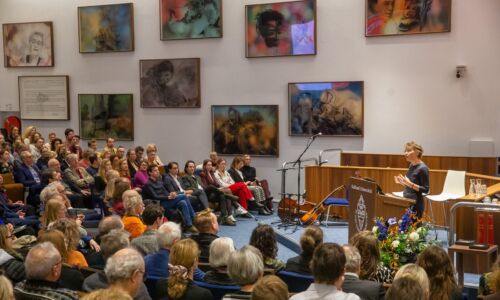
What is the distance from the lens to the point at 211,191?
41.0 feet

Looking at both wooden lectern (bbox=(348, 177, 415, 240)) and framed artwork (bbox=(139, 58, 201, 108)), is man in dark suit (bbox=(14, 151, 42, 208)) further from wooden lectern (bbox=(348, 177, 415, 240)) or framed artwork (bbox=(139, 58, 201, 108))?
wooden lectern (bbox=(348, 177, 415, 240))

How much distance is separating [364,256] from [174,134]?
37.1ft

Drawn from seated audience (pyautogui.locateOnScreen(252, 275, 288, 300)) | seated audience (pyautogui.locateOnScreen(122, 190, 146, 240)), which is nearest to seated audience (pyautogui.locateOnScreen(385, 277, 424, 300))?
seated audience (pyautogui.locateOnScreen(252, 275, 288, 300))

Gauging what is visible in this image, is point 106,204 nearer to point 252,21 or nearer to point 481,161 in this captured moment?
point 252,21

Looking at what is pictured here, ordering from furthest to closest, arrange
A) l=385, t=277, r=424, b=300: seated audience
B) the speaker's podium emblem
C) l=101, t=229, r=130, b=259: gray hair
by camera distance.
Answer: the speaker's podium emblem → l=101, t=229, r=130, b=259: gray hair → l=385, t=277, r=424, b=300: seated audience

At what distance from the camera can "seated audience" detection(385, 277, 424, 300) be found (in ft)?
11.4

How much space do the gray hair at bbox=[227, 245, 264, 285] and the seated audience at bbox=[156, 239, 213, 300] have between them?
0.83ft

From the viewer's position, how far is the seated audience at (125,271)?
4.02m

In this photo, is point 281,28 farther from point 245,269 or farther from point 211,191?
point 245,269

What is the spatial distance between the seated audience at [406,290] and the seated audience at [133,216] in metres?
4.33

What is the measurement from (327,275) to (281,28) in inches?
440

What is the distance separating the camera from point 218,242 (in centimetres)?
507

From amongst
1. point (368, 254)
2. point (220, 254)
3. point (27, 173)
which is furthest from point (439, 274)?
point (27, 173)

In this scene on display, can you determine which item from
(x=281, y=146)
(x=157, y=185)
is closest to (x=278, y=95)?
(x=281, y=146)
